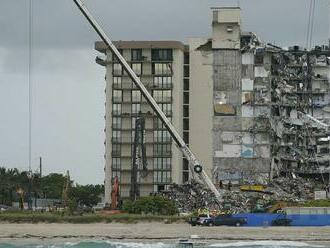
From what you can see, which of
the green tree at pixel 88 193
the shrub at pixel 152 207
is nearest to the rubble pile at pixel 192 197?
the shrub at pixel 152 207

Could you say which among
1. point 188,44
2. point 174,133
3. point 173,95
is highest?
point 188,44

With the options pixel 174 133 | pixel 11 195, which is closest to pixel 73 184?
pixel 11 195

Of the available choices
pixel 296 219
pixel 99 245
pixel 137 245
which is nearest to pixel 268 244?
pixel 137 245

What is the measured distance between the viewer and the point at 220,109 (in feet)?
493

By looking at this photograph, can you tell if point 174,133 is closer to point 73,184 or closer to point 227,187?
point 227,187

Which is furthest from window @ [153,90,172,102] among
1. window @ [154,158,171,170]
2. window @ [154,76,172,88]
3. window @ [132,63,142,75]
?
window @ [154,158,171,170]

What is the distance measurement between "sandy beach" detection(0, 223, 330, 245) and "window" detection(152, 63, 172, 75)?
7230 cm

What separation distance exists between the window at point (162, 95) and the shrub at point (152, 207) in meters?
55.2

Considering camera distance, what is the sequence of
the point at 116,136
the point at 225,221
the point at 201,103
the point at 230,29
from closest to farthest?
the point at 225,221, the point at 230,29, the point at 201,103, the point at 116,136

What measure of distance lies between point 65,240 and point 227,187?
70.9 metres

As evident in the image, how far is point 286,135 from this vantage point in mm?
153125

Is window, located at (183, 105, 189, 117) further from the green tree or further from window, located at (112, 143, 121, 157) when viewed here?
the green tree

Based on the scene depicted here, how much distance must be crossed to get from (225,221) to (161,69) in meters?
74.3

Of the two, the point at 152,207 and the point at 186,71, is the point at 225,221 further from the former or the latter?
the point at 186,71
